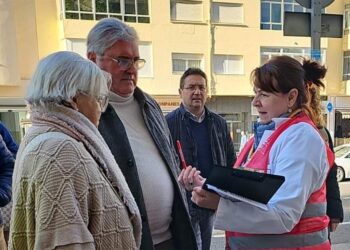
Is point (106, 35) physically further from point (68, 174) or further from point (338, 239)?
point (338, 239)

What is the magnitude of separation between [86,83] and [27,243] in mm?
593

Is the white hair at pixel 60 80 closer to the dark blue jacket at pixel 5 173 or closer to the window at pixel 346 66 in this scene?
the dark blue jacket at pixel 5 173

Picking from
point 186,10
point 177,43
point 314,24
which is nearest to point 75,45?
point 177,43

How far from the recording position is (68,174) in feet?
4.16

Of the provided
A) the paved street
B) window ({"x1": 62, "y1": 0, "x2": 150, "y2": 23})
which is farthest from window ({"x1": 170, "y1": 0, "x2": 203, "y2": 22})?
the paved street

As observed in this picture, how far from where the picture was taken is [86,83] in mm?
1381

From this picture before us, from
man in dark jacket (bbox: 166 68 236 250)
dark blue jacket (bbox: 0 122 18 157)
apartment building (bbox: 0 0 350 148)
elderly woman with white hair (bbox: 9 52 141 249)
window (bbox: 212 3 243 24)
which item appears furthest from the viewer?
window (bbox: 212 3 243 24)

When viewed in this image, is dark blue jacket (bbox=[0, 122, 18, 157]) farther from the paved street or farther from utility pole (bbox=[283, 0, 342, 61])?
the paved street

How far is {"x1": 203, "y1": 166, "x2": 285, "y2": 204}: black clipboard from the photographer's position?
4.53 ft

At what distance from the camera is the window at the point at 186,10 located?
57.5ft

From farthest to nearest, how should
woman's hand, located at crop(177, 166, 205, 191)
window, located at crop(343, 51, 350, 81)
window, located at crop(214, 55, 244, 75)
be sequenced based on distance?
window, located at crop(343, 51, 350, 81)
window, located at crop(214, 55, 244, 75)
woman's hand, located at crop(177, 166, 205, 191)

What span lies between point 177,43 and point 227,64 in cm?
264

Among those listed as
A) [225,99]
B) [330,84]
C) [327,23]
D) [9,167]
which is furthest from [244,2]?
[9,167]

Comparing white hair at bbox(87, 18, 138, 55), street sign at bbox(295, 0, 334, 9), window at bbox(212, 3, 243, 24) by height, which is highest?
window at bbox(212, 3, 243, 24)
